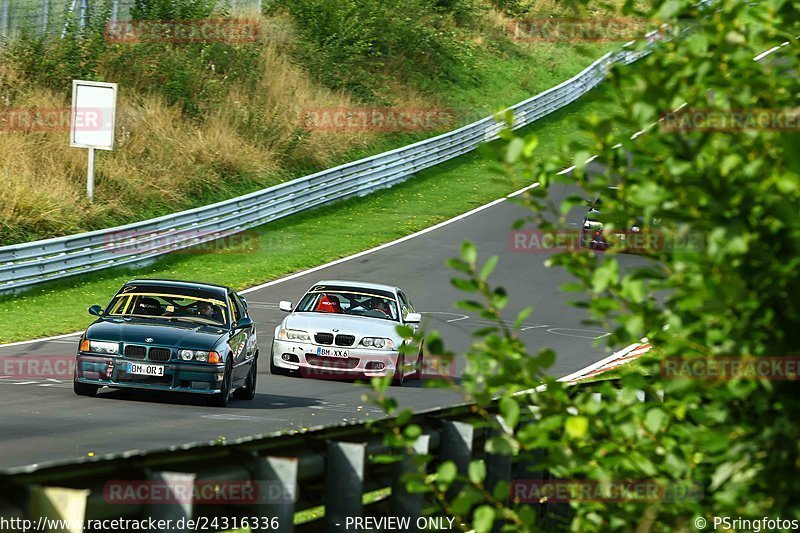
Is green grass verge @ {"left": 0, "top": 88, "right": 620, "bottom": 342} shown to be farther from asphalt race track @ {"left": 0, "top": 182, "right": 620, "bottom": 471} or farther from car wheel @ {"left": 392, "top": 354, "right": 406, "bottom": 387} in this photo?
car wheel @ {"left": 392, "top": 354, "right": 406, "bottom": 387}

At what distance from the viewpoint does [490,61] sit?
2279 inches

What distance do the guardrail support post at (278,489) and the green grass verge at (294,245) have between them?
1487 centimetres

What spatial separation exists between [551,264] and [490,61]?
54858 mm

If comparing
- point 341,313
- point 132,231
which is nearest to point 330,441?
point 341,313

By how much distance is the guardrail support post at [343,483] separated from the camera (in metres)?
5.13

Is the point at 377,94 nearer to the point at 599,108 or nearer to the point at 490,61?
the point at 490,61

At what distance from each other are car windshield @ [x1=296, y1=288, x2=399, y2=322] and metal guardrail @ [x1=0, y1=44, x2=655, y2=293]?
4.28 m

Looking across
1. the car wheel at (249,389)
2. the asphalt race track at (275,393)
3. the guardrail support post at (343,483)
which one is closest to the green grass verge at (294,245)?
the asphalt race track at (275,393)
